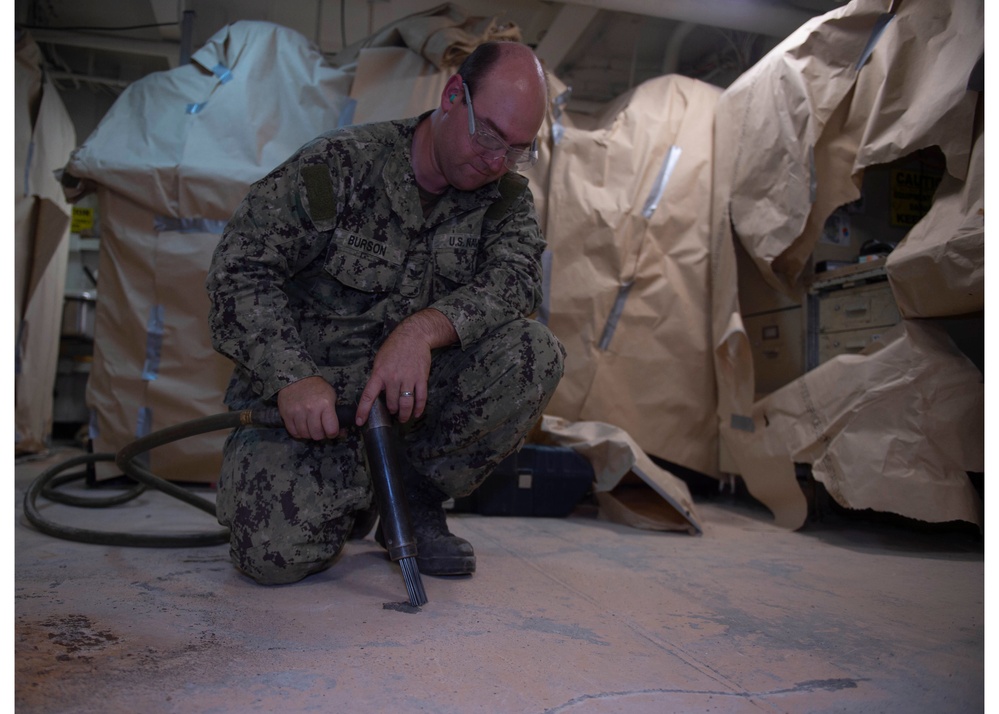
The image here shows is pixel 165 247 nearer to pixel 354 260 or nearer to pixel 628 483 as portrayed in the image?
pixel 354 260

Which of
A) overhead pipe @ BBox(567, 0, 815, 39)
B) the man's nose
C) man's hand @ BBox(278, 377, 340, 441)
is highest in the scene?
overhead pipe @ BBox(567, 0, 815, 39)

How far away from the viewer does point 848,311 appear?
7.20 ft

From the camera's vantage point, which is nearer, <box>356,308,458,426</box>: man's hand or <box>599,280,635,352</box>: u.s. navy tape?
<box>356,308,458,426</box>: man's hand

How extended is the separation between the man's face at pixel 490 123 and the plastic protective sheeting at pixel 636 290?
4.10 ft

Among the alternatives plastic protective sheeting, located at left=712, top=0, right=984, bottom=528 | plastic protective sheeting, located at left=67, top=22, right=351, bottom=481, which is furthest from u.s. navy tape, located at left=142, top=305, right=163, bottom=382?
plastic protective sheeting, located at left=712, top=0, right=984, bottom=528

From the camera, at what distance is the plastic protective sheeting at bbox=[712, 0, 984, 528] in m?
1.76

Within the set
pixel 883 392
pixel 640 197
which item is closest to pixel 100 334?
pixel 640 197

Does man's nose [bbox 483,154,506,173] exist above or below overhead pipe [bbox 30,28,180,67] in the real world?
below

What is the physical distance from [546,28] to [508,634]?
2.72 meters

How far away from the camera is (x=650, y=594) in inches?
52.4

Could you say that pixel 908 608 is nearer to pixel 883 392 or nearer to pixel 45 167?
pixel 883 392

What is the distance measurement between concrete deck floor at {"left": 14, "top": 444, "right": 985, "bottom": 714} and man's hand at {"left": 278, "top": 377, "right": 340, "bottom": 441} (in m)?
0.28

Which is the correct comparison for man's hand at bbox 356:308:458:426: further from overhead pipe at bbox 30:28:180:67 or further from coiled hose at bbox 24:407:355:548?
overhead pipe at bbox 30:28:180:67

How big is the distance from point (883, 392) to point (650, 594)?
0.99 m
